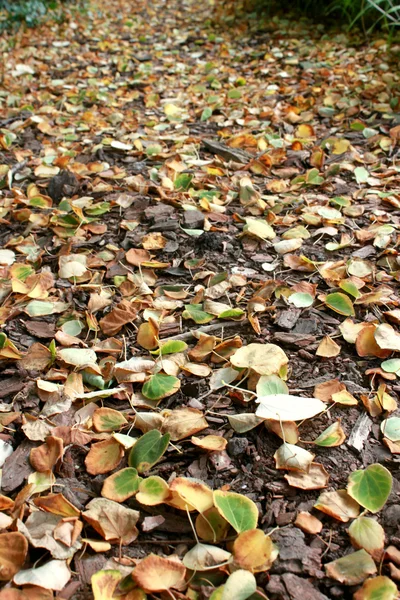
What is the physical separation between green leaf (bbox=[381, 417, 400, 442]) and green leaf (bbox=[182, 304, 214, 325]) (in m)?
0.48

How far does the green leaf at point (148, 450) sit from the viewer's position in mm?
1030

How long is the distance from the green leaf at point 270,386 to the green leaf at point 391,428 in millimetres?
195

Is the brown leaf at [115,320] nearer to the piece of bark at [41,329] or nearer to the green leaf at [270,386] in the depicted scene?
the piece of bark at [41,329]

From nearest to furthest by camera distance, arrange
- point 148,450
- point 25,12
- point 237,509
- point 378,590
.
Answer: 1. point 378,590
2. point 237,509
3. point 148,450
4. point 25,12

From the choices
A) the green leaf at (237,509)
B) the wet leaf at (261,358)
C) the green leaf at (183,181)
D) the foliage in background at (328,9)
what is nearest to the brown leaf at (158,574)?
the green leaf at (237,509)

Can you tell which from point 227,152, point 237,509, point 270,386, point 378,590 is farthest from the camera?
point 227,152

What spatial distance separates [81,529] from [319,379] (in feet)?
1.85

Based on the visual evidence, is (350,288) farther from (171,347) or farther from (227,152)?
(227,152)

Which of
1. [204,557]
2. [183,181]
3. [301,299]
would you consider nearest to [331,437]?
[204,557]

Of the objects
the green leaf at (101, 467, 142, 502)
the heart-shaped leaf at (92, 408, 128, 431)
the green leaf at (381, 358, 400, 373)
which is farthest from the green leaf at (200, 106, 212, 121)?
the green leaf at (101, 467, 142, 502)

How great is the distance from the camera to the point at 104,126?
2619mm

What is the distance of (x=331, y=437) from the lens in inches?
42.0

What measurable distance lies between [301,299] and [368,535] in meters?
0.64

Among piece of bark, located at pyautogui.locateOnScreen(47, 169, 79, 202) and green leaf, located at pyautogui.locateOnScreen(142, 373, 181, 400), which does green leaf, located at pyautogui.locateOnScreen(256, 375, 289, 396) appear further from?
piece of bark, located at pyautogui.locateOnScreen(47, 169, 79, 202)
